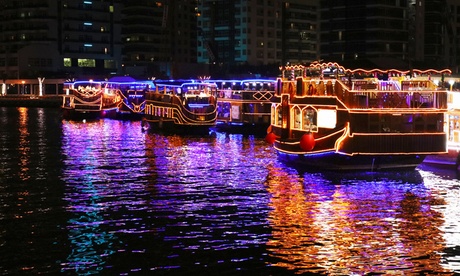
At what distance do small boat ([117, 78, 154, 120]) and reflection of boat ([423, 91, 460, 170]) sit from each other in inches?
2970

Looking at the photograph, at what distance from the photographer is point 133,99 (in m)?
126

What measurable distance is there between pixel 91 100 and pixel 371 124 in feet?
282

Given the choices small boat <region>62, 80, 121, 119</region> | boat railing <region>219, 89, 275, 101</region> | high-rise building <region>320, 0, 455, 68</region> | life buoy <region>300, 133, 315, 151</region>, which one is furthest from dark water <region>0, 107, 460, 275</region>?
high-rise building <region>320, 0, 455, 68</region>

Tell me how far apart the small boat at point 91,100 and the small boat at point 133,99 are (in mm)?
1105

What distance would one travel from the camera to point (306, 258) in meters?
27.5

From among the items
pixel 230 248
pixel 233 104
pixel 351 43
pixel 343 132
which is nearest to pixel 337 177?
pixel 343 132

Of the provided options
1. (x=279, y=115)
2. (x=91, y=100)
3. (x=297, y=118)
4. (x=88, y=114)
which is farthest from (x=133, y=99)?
(x=297, y=118)

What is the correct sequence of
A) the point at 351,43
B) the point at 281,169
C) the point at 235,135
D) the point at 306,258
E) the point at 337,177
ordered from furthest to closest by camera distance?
the point at 351,43
the point at 235,135
the point at 281,169
the point at 337,177
the point at 306,258

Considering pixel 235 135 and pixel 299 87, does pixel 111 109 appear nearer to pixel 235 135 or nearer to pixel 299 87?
pixel 235 135

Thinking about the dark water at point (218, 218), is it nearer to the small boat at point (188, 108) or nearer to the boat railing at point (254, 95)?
the small boat at point (188, 108)

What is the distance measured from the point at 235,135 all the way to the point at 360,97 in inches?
1637

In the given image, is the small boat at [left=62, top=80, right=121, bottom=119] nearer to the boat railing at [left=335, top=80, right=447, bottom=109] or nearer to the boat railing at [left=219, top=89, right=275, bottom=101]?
the boat railing at [left=219, top=89, right=275, bottom=101]

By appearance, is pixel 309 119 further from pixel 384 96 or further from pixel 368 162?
pixel 384 96

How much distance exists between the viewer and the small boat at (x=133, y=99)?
407 feet
